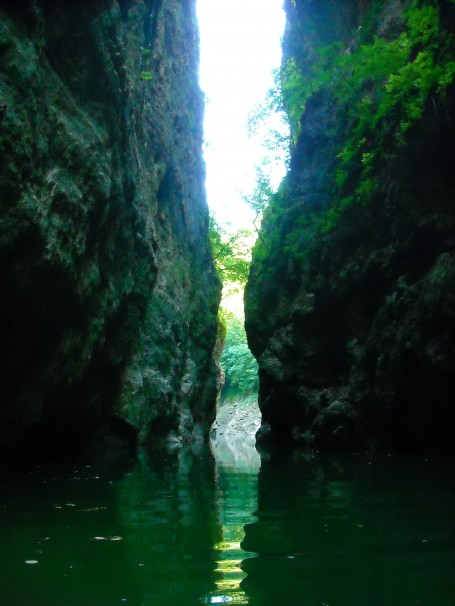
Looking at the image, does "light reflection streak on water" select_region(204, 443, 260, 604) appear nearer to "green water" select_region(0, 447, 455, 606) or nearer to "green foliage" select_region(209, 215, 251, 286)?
"green water" select_region(0, 447, 455, 606)

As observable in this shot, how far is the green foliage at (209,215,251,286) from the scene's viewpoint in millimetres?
32000

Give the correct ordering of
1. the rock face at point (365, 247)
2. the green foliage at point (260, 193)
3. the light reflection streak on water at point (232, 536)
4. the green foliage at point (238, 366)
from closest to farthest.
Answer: the light reflection streak on water at point (232, 536) < the rock face at point (365, 247) < the green foliage at point (260, 193) < the green foliage at point (238, 366)

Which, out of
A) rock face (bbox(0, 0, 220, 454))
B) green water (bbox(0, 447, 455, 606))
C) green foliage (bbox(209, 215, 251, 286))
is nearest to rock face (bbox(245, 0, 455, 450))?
rock face (bbox(0, 0, 220, 454))

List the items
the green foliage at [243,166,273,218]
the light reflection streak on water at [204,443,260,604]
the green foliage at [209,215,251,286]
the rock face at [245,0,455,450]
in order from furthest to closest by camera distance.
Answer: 1. the green foliage at [209,215,251,286]
2. the green foliage at [243,166,273,218]
3. the rock face at [245,0,455,450]
4. the light reflection streak on water at [204,443,260,604]

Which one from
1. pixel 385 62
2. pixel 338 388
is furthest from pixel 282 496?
pixel 385 62

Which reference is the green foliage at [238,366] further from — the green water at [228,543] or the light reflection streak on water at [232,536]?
the green water at [228,543]

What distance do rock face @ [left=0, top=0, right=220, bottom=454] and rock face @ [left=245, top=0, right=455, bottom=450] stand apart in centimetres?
453

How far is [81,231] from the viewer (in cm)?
927

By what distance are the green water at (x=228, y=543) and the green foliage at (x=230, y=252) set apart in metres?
25.2

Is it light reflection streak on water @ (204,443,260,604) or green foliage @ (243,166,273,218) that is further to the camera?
green foliage @ (243,166,273,218)

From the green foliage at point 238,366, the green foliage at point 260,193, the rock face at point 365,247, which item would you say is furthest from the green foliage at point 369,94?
the green foliage at point 238,366

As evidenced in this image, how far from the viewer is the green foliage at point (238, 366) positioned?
178 ft

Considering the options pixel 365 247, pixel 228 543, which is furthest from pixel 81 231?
pixel 365 247

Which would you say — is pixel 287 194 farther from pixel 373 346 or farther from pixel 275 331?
pixel 373 346
